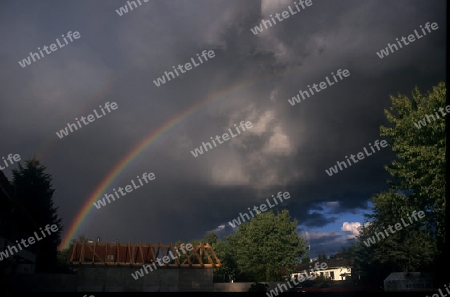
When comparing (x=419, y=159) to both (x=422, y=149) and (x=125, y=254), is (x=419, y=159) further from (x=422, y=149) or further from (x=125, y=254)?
(x=125, y=254)

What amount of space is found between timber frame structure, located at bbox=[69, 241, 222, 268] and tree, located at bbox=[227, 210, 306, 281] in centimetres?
3068

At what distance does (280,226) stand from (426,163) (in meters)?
47.2

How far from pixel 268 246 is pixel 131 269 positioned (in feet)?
123

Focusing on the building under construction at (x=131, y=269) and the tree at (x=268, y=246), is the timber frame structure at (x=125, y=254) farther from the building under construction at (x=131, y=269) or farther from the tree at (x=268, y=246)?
the tree at (x=268, y=246)

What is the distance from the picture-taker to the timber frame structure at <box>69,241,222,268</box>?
35875 mm

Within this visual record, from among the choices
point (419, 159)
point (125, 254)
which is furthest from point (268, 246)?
point (419, 159)

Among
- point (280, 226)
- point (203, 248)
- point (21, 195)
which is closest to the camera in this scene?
point (203, 248)

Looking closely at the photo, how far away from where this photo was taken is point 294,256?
6981cm

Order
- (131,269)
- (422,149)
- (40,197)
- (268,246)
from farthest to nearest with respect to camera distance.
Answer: (268,246) < (40,197) < (131,269) < (422,149)

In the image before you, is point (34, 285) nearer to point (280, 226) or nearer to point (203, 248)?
point (203, 248)

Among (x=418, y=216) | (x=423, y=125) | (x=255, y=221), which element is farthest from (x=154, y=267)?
(x=255, y=221)

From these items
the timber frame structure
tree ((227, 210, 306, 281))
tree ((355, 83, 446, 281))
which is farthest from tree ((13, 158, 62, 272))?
tree ((355, 83, 446, 281))

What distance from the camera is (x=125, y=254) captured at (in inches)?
1481

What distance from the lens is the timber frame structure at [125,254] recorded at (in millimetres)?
35875
